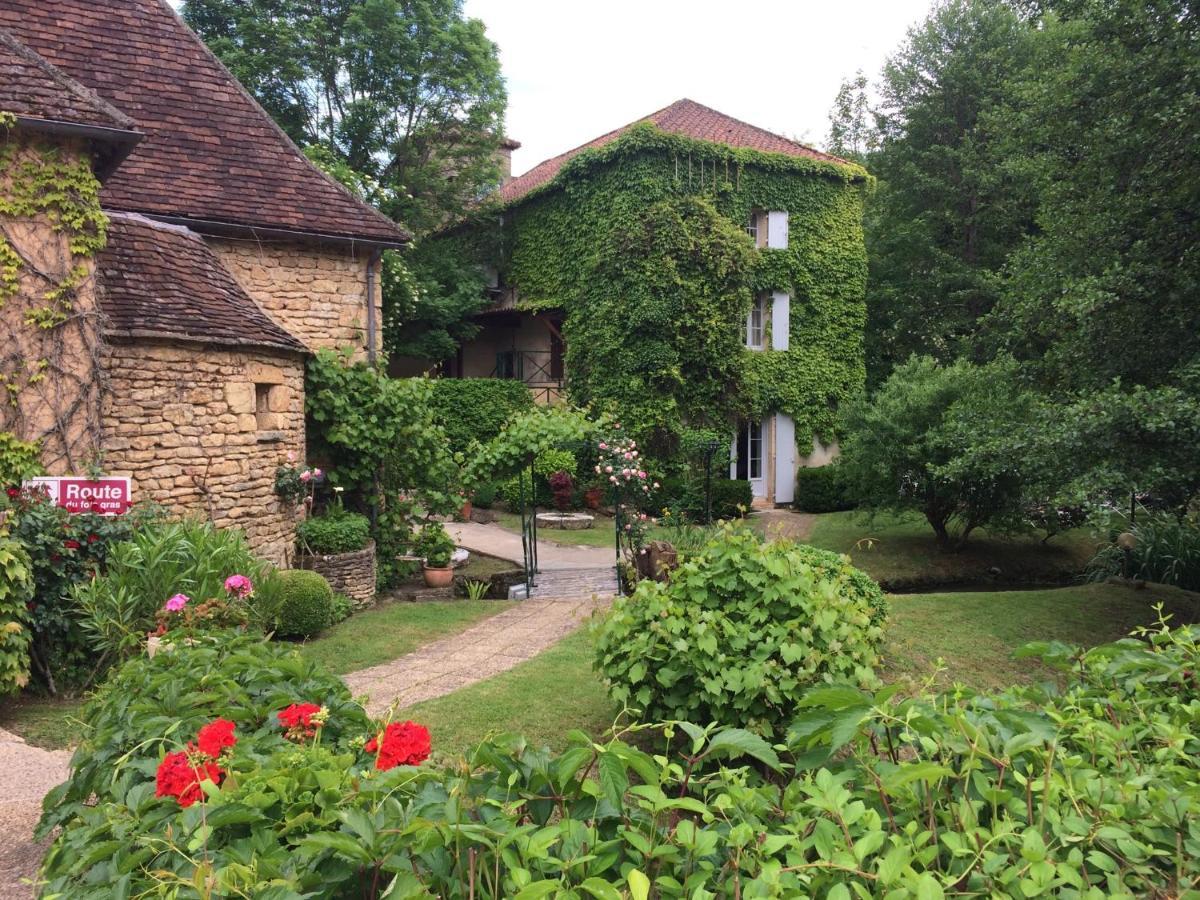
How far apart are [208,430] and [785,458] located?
15161 millimetres

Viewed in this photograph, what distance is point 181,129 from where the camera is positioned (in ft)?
35.8

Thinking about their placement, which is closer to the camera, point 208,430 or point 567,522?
point 208,430

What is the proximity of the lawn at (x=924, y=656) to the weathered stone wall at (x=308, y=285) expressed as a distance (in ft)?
19.4

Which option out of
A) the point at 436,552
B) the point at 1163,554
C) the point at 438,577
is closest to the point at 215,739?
the point at 438,577

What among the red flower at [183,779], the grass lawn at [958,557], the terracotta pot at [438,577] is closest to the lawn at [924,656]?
the red flower at [183,779]

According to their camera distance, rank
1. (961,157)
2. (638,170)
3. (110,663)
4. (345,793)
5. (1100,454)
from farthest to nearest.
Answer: (961,157)
(638,170)
(1100,454)
(110,663)
(345,793)

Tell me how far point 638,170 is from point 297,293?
10.0m

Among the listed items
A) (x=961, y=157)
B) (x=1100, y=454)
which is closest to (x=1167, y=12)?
(x=1100, y=454)

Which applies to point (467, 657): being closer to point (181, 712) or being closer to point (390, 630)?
point (390, 630)

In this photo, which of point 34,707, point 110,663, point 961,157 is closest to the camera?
point 34,707

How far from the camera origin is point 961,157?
72.6 ft

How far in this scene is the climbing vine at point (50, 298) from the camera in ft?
24.2

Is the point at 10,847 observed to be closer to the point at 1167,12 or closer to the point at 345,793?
the point at 345,793

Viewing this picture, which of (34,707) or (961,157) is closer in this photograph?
(34,707)
